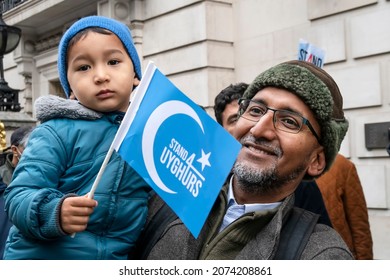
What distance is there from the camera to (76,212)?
1.80 meters

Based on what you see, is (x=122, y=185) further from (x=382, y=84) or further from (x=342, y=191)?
(x=382, y=84)

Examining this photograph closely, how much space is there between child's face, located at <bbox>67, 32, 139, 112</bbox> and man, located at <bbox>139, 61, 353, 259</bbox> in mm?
491

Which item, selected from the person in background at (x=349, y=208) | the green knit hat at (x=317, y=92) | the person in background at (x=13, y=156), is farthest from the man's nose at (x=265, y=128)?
the person in background at (x=13, y=156)

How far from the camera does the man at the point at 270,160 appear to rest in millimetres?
1766

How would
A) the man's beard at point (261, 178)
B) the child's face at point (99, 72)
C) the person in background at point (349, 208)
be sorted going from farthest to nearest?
the person in background at point (349, 208) → the child's face at point (99, 72) → the man's beard at point (261, 178)

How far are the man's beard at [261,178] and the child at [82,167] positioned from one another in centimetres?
45

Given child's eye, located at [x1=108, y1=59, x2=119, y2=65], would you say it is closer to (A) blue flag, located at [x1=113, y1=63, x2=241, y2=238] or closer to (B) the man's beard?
(A) blue flag, located at [x1=113, y1=63, x2=241, y2=238]

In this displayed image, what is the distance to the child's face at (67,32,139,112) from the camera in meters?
2.07

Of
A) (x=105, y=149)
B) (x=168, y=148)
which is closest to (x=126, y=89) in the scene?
(x=105, y=149)

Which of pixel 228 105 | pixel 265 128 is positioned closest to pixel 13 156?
pixel 228 105

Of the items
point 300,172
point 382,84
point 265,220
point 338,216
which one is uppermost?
point 382,84

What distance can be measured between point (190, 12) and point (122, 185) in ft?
21.1

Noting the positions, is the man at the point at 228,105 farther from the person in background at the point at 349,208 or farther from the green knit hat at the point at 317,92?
the green knit hat at the point at 317,92
